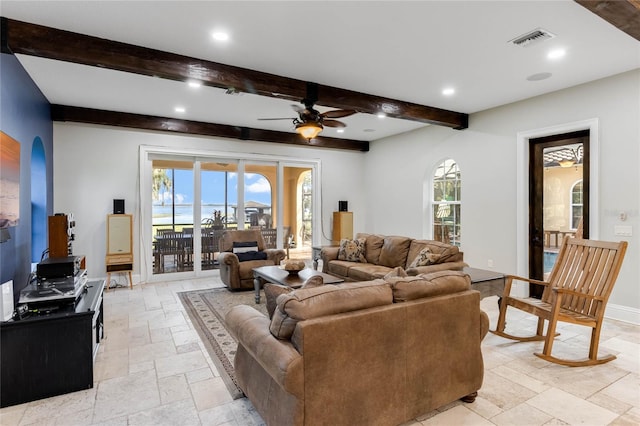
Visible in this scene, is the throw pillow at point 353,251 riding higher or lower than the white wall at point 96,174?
lower

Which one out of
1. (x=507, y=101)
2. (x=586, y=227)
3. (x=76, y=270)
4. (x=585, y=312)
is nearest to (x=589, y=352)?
(x=585, y=312)

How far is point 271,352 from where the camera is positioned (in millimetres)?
1712

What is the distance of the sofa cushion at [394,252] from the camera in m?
5.05

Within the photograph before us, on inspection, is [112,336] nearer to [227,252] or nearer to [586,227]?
[227,252]

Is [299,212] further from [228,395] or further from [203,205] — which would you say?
[228,395]

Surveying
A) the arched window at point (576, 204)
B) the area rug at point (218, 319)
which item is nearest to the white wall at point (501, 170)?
the arched window at point (576, 204)

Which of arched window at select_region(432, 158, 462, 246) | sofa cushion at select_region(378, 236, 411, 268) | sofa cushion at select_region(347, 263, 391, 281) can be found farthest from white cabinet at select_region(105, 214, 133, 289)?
arched window at select_region(432, 158, 462, 246)

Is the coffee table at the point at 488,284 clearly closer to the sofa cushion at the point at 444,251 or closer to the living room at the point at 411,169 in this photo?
the sofa cushion at the point at 444,251

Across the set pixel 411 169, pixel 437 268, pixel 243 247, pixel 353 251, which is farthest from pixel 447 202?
pixel 243 247

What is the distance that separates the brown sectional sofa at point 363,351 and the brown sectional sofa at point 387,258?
175 cm

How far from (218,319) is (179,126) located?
3699 mm

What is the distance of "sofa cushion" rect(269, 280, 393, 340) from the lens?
68.0 inches

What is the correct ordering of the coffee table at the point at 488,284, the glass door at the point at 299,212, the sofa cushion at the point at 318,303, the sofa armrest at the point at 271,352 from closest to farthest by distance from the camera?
the sofa armrest at the point at 271,352 < the sofa cushion at the point at 318,303 < the coffee table at the point at 488,284 < the glass door at the point at 299,212

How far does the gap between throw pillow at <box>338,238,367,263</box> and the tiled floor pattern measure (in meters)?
2.36
